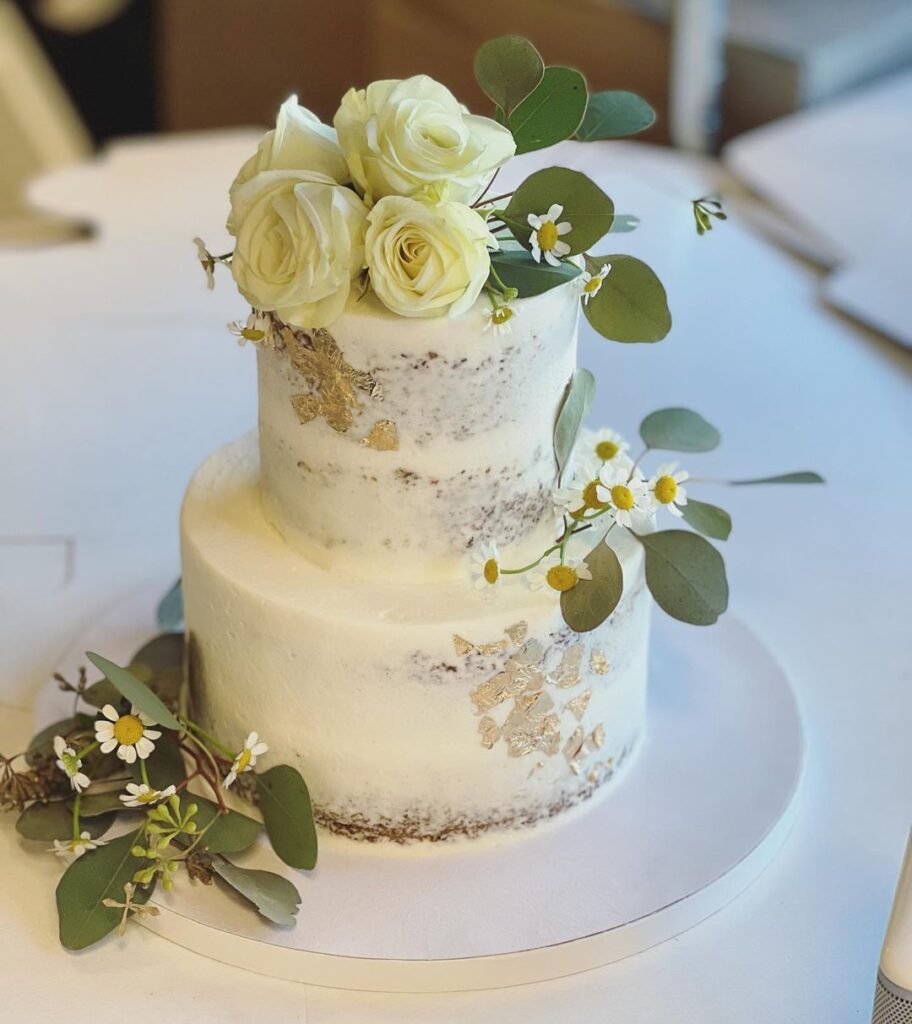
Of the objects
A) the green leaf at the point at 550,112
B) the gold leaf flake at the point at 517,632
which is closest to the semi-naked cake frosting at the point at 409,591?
the gold leaf flake at the point at 517,632

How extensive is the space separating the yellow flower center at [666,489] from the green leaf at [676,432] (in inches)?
5.3

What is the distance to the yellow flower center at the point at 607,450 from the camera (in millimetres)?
1078

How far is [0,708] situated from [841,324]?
1.27 meters

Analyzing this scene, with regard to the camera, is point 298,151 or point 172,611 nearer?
point 298,151

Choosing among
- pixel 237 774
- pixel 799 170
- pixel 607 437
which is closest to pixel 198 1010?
pixel 237 774

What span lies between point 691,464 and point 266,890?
0.82 meters

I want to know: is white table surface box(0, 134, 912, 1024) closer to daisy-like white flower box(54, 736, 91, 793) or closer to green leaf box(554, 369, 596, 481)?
daisy-like white flower box(54, 736, 91, 793)

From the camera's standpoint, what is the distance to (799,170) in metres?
2.14

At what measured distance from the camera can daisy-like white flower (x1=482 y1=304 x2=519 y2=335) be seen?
90 centimetres

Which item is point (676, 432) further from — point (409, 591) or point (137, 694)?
point (137, 694)

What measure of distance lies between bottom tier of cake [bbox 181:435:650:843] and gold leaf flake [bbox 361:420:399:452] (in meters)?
0.06

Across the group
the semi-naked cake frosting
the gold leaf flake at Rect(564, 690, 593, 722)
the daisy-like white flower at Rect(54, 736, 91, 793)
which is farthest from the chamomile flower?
the daisy-like white flower at Rect(54, 736, 91, 793)

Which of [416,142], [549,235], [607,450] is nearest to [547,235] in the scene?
[549,235]

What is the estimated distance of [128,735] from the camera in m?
1.00
